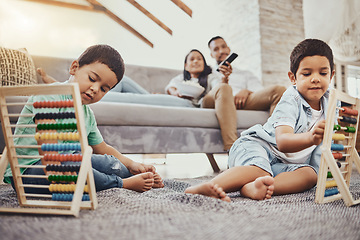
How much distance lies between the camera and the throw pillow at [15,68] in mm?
1754

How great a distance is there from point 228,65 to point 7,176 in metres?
1.57

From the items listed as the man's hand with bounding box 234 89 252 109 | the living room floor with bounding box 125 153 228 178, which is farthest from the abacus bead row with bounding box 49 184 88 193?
the man's hand with bounding box 234 89 252 109

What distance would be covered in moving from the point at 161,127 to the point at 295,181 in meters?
1.02

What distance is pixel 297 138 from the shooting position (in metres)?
0.82

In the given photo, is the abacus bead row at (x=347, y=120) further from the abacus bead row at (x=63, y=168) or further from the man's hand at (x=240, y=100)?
the man's hand at (x=240, y=100)

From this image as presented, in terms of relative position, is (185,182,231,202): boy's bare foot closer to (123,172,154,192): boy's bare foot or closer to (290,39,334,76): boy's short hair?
(123,172,154,192): boy's bare foot

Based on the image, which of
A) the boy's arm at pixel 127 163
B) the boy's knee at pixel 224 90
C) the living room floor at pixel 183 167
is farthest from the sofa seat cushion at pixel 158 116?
the boy's arm at pixel 127 163

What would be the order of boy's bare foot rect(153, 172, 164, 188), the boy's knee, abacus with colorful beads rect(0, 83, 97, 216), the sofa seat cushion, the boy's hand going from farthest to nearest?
the boy's knee
the sofa seat cushion
boy's bare foot rect(153, 172, 164, 188)
the boy's hand
abacus with colorful beads rect(0, 83, 97, 216)

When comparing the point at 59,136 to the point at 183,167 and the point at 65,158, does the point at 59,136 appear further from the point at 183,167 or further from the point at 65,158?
the point at 183,167

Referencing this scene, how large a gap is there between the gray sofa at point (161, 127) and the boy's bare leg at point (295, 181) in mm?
954

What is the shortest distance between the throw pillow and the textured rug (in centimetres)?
124

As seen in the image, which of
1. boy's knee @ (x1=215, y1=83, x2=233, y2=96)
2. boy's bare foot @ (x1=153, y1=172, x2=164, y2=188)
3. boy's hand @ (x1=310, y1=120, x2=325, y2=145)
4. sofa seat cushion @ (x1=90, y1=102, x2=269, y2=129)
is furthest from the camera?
boy's knee @ (x1=215, y1=83, x2=233, y2=96)

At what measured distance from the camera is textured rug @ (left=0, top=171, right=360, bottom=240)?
489 mm

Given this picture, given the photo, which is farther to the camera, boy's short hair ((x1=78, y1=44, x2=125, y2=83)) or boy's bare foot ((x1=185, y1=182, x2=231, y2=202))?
boy's short hair ((x1=78, y1=44, x2=125, y2=83))
